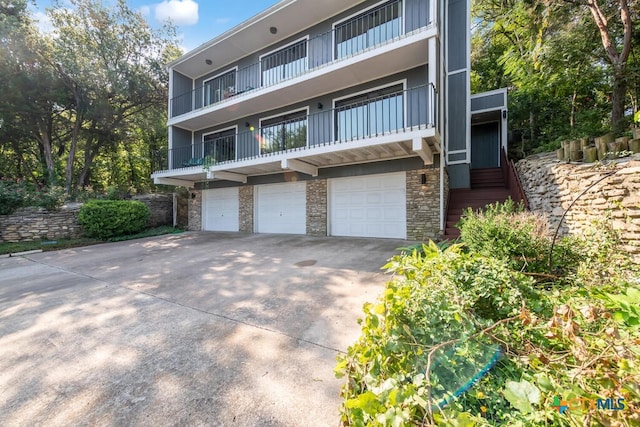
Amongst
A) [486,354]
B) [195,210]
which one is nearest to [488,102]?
[486,354]

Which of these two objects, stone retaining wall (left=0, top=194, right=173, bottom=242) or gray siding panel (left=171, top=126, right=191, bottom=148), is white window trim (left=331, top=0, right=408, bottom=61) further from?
stone retaining wall (left=0, top=194, right=173, bottom=242)

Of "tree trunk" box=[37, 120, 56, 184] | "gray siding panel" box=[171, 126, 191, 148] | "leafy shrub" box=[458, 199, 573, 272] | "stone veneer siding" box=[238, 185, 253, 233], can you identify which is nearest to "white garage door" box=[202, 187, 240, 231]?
"stone veneer siding" box=[238, 185, 253, 233]

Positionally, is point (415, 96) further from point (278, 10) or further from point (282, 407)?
point (282, 407)

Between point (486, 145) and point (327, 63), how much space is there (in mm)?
7756

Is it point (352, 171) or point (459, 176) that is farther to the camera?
point (352, 171)

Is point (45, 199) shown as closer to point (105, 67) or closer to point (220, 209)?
point (220, 209)

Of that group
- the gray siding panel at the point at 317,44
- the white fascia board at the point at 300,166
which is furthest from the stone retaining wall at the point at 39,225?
the white fascia board at the point at 300,166

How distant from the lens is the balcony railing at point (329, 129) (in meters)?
7.34

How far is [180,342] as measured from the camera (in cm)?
261

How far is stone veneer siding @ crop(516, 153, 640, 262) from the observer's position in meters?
3.30

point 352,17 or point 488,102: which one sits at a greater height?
point 352,17

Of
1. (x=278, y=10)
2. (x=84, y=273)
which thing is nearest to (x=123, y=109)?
(x=278, y=10)

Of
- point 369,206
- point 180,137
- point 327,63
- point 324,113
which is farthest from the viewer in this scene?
point 180,137

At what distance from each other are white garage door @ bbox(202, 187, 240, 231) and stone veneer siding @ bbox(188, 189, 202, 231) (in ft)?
0.73
